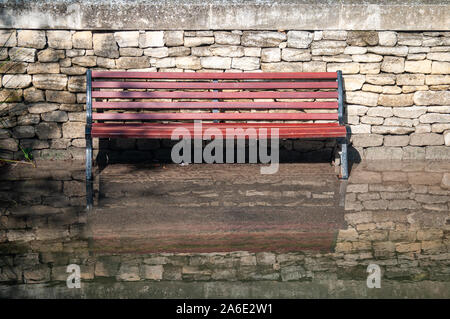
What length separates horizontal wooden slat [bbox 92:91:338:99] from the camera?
5.62 metres

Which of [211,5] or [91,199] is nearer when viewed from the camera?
[91,199]

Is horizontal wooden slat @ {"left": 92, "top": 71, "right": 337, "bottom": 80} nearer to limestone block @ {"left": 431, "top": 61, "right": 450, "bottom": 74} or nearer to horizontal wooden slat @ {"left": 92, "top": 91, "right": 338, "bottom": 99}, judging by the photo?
horizontal wooden slat @ {"left": 92, "top": 91, "right": 338, "bottom": 99}

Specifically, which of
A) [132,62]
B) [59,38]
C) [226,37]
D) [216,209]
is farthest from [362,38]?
[59,38]

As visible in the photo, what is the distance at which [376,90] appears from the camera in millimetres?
5875

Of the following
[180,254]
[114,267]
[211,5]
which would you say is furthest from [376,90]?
[114,267]

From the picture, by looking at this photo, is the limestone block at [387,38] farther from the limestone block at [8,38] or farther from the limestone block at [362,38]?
the limestone block at [8,38]

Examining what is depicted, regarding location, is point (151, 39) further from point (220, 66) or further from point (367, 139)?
point (367, 139)

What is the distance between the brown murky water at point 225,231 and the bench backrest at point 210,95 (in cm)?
51

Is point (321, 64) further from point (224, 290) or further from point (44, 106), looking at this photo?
point (224, 290)

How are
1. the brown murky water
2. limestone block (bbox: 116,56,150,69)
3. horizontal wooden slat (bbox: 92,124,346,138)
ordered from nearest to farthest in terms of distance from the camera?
the brown murky water
horizontal wooden slat (bbox: 92,124,346,138)
limestone block (bbox: 116,56,150,69)

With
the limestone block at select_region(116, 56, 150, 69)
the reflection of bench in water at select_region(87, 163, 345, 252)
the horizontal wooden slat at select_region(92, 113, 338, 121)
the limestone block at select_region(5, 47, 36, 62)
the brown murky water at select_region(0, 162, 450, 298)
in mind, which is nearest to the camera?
the brown murky water at select_region(0, 162, 450, 298)

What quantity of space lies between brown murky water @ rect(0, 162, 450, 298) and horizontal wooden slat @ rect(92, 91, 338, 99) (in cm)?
69

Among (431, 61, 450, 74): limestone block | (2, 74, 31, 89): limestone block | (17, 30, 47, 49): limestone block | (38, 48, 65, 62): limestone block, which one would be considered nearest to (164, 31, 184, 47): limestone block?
(38, 48, 65, 62): limestone block
